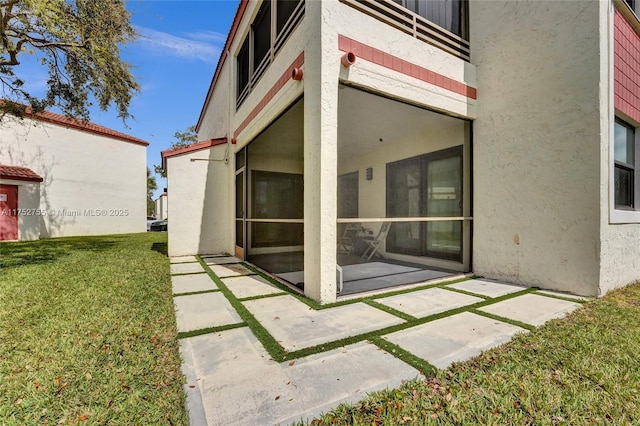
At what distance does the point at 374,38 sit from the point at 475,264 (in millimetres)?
4164

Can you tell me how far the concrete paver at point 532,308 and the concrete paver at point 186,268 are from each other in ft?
16.5

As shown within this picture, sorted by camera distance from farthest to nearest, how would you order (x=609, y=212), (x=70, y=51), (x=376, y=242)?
(x=70, y=51)
(x=376, y=242)
(x=609, y=212)

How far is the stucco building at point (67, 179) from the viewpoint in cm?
1185

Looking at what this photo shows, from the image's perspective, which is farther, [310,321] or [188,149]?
[188,149]

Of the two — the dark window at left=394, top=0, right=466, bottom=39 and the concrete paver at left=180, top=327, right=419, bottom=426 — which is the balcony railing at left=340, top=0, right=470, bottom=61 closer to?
the dark window at left=394, top=0, right=466, bottom=39

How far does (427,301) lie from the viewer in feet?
11.6

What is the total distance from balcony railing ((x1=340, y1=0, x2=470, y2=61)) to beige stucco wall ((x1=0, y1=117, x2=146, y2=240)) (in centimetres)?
1432

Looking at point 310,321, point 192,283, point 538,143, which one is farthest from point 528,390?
point 192,283

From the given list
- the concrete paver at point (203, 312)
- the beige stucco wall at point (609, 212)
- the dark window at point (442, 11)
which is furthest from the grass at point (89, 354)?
the dark window at point (442, 11)

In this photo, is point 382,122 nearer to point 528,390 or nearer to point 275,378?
point 528,390

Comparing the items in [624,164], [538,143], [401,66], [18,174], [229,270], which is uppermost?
[401,66]

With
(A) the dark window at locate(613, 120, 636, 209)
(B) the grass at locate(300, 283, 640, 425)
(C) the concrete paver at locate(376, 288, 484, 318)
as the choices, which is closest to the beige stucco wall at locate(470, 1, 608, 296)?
(C) the concrete paver at locate(376, 288, 484, 318)

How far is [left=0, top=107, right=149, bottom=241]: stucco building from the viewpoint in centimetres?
1185

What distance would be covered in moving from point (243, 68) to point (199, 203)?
4.09 m
